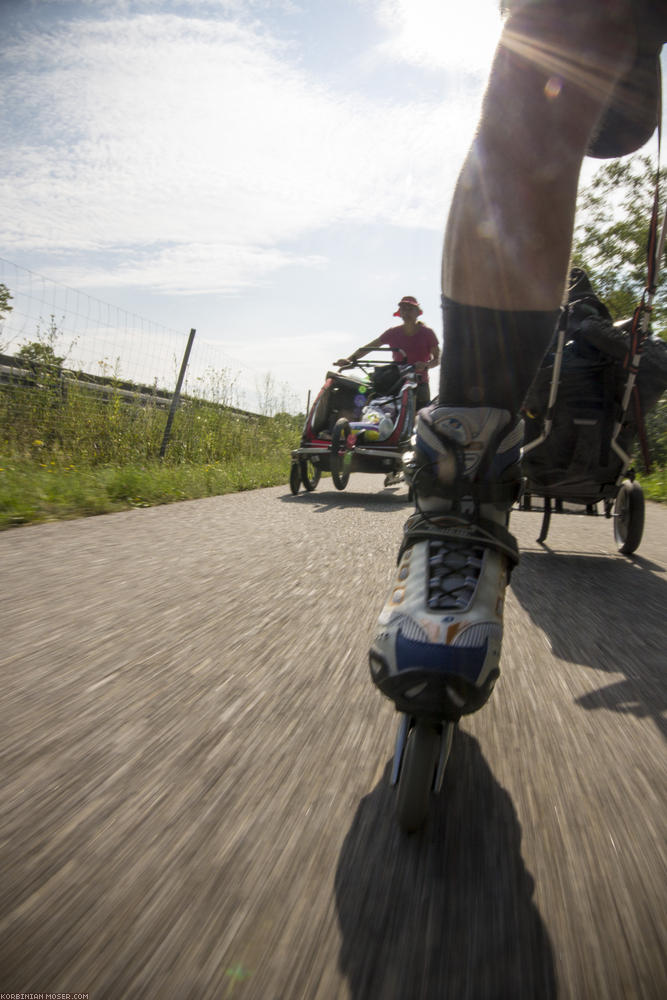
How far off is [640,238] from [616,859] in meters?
19.8

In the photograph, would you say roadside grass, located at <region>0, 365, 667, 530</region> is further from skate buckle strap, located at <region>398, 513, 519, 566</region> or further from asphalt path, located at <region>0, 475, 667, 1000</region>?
skate buckle strap, located at <region>398, 513, 519, 566</region>

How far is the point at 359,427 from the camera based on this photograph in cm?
608

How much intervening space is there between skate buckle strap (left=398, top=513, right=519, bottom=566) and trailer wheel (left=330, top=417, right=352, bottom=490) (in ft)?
15.2

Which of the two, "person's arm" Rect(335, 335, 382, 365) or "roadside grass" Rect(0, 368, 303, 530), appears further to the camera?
"person's arm" Rect(335, 335, 382, 365)

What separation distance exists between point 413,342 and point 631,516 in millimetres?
5255

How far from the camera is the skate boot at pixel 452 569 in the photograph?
0.77 m

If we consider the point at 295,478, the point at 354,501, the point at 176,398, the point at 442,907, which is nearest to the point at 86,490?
the point at 354,501

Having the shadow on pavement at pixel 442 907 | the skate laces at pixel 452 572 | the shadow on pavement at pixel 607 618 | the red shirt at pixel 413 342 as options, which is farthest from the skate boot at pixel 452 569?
the red shirt at pixel 413 342

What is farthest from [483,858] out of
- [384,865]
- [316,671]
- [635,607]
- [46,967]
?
[635,607]

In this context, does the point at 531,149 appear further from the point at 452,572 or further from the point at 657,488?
the point at 657,488

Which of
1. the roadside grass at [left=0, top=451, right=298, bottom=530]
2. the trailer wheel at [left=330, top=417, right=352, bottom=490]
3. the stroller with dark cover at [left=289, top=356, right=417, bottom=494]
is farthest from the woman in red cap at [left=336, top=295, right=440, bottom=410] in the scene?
the roadside grass at [left=0, top=451, right=298, bottom=530]

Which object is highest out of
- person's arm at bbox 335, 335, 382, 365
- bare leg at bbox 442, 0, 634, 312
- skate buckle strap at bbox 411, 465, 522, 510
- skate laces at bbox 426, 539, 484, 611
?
person's arm at bbox 335, 335, 382, 365

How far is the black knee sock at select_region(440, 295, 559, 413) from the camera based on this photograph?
102 cm

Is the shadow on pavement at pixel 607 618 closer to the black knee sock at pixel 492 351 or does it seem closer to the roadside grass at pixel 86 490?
the black knee sock at pixel 492 351
